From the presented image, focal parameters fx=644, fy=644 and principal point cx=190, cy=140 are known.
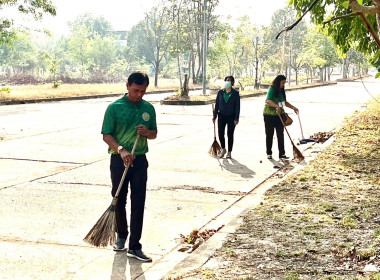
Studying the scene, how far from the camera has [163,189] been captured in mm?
9258

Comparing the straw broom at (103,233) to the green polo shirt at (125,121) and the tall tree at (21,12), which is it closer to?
the green polo shirt at (125,121)

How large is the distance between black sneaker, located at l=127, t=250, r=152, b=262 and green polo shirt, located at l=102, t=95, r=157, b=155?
35.3 inches

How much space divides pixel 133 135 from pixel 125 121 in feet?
0.47

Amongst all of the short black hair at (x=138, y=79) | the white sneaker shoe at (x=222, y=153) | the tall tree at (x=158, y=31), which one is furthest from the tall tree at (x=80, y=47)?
the short black hair at (x=138, y=79)

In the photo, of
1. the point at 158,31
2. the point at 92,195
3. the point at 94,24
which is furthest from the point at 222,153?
the point at 94,24

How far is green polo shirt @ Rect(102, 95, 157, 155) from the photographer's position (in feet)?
18.6

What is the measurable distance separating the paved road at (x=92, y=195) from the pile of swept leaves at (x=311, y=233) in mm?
526

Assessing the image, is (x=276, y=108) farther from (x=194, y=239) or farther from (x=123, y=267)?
(x=123, y=267)

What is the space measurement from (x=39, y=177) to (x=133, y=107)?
190 inches

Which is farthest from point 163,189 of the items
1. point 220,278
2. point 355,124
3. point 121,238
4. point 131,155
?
point 355,124

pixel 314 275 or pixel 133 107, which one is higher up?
pixel 133 107

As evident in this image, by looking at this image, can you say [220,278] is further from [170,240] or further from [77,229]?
[77,229]

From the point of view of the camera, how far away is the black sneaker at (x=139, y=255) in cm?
575

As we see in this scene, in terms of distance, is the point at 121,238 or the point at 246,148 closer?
the point at 121,238
